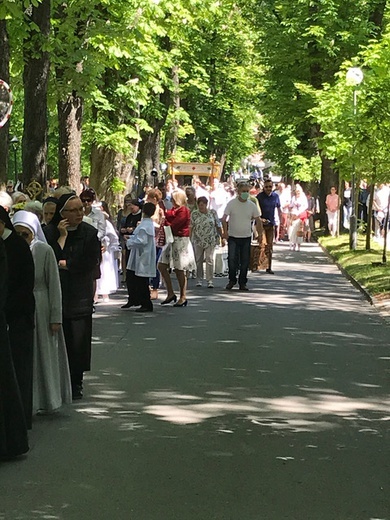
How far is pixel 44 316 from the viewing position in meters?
9.91

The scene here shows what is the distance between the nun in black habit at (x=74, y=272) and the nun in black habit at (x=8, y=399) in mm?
2631

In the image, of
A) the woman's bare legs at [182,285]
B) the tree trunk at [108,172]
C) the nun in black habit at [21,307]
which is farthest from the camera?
the tree trunk at [108,172]

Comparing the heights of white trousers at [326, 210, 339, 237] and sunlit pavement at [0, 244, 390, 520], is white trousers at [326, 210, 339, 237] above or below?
above

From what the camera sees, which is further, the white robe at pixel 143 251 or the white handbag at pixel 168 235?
the white handbag at pixel 168 235

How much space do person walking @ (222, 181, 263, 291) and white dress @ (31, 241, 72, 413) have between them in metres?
13.3

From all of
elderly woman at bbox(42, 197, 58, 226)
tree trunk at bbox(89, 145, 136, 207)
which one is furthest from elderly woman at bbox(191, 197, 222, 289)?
elderly woman at bbox(42, 197, 58, 226)

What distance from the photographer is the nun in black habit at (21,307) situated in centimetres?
890

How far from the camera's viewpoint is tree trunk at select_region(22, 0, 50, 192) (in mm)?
21906

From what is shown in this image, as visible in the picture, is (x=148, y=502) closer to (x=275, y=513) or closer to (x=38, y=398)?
(x=275, y=513)

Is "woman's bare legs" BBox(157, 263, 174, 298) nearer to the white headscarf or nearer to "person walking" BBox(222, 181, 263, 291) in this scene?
"person walking" BBox(222, 181, 263, 291)

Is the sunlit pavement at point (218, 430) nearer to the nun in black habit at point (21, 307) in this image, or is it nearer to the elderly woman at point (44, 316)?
the elderly woman at point (44, 316)

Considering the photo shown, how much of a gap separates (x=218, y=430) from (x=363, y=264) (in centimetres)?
1944

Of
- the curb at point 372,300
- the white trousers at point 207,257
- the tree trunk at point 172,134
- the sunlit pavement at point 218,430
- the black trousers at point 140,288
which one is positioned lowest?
the sunlit pavement at point 218,430

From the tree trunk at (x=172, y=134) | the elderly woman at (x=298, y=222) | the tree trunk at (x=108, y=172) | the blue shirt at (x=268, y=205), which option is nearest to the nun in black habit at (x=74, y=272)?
the blue shirt at (x=268, y=205)
